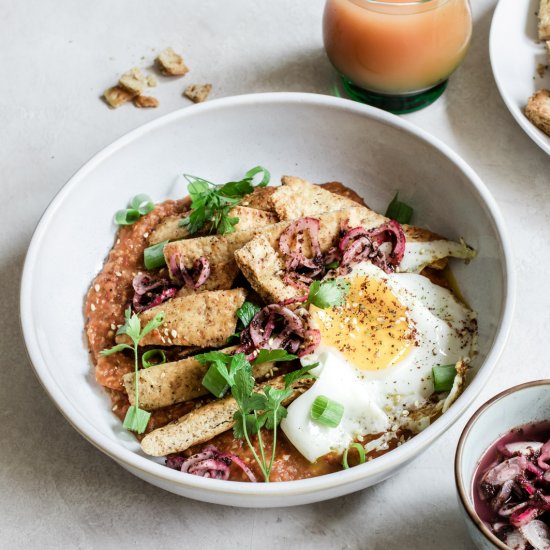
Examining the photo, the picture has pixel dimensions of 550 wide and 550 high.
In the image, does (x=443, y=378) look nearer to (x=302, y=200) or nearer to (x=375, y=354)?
(x=375, y=354)

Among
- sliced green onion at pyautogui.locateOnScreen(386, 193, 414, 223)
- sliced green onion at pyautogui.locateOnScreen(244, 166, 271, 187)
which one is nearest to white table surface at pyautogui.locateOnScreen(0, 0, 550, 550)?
sliced green onion at pyautogui.locateOnScreen(386, 193, 414, 223)

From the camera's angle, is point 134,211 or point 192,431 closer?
point 192,431

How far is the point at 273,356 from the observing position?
3.58m

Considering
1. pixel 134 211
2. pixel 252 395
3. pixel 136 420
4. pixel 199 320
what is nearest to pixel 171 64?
pixel 134 211

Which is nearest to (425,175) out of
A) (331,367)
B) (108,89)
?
(331,367)

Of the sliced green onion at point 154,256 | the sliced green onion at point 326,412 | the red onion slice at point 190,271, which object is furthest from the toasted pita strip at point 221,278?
the sliced green onion at point 326,412

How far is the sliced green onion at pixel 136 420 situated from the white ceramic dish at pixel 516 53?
2728 mm

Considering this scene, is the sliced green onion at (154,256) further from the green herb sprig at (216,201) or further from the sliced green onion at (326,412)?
the sliced green onion at (326,412)

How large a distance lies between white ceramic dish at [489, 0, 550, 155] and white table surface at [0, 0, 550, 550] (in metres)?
0.26

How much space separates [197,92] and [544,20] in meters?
2.25

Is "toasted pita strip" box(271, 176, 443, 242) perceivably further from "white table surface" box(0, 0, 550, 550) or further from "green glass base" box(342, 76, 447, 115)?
"green glass base" box(342, 76, 447, 115)

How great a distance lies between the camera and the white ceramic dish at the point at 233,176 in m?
3.54

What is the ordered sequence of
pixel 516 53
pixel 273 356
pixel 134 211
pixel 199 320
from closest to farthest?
1. pixel 273 356
2. pixel 199 320
3. pixel 134 211
4. pixel 516 53

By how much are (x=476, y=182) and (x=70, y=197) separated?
2.14 m
